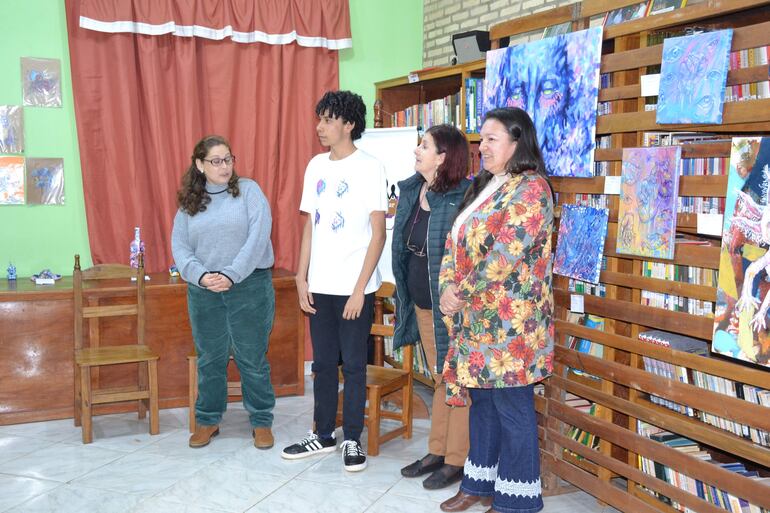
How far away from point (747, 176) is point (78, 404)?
11.1 ft

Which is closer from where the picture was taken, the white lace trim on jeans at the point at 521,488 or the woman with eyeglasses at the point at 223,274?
the white lace trim on jeans at the point at 521,488

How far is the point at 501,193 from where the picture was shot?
2.60 metres

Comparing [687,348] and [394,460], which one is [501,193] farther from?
[394,460]

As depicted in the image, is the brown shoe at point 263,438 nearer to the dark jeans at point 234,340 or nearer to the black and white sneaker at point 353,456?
the dark jeans at point 234,340

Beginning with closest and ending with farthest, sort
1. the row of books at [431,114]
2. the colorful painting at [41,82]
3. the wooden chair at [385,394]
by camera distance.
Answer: the wooden chair at [385,394] → the row of books at [431,114] → the colorful painting at [41,82]

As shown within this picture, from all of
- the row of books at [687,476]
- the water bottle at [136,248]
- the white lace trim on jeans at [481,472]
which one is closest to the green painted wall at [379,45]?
the water bottle at [136,248]

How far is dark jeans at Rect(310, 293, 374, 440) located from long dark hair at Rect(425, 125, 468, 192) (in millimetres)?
616

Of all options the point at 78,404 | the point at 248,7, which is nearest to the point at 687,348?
the point at 78,404

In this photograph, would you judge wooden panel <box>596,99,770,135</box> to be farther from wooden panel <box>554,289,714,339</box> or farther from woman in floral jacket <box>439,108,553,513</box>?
wooden panel <box>554,289,714,339</box>

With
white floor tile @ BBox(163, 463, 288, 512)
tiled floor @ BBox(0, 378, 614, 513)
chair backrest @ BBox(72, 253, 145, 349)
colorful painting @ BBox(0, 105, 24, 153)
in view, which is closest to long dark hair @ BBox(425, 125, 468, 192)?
tiled floor @ BBox(0, 378, 614, 513)

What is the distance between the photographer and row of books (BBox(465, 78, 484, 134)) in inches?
154

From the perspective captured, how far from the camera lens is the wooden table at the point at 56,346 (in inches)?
153

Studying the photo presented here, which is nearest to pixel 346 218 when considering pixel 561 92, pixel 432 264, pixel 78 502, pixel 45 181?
pixel 432 264

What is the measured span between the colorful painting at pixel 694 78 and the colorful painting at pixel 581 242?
1.48ft
